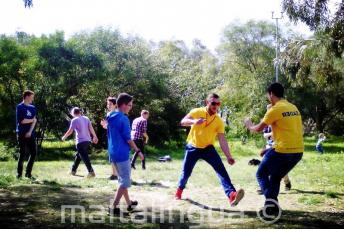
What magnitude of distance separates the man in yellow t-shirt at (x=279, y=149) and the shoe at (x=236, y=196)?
462 millimetres

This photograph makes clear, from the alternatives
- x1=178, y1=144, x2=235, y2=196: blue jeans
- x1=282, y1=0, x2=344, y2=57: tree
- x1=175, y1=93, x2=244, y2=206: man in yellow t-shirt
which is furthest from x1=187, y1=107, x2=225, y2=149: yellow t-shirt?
x1=282, y1=0, x2=344, y2=57: tree

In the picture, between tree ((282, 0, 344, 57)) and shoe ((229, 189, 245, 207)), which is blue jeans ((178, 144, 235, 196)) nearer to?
shoe ((229, 189, 245, 207))

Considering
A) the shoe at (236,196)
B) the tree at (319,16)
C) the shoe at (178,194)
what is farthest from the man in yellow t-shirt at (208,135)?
the tree at (319,16)

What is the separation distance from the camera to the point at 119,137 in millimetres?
6945

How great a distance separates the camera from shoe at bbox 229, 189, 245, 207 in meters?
7.19

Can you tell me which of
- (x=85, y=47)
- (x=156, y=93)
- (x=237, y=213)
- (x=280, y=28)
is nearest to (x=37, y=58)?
(x=85, y=47)

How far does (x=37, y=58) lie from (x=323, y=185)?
17.4m

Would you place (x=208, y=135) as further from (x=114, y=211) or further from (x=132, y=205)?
(x=114, y=211)

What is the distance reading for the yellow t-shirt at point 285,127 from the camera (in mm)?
6691

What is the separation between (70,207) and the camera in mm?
7285

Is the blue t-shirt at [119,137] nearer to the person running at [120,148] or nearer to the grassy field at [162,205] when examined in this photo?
the person running at [120,148]

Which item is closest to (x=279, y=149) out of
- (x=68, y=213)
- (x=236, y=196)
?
Answer: (x=236, y=196)

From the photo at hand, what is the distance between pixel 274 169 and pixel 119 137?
2.43 metres

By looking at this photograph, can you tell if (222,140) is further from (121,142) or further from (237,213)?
(121,142)
